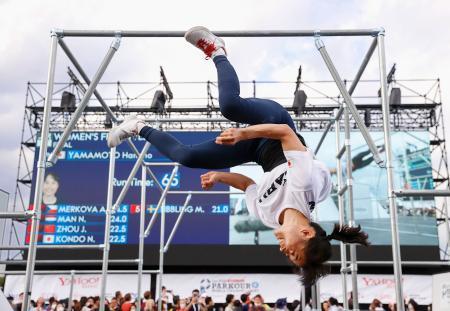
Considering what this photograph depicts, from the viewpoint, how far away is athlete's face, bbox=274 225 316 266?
280cm

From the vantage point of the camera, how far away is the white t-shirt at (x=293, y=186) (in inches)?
112

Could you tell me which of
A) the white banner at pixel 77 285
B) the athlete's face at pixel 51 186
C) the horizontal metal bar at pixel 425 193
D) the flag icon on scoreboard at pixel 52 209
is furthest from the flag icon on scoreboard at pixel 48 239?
the horizontal metal bar at pixel 425 193

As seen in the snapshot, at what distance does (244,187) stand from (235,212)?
10327mm

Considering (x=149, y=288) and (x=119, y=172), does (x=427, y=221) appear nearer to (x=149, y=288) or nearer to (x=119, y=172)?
(x=149, y=288)

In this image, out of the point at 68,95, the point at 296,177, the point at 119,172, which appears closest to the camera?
the point at 296,177

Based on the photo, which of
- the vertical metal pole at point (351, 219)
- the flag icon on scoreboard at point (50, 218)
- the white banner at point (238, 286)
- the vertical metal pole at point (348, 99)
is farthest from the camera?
the flag icon on scoreboard at point (50, 218)

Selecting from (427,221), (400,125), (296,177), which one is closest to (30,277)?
(296,177)

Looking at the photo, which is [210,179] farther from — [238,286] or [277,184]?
[238,286]

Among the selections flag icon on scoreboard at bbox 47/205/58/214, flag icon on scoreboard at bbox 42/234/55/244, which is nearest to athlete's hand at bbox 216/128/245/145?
flag icon on scoreboard at bbox 42/234/55/244

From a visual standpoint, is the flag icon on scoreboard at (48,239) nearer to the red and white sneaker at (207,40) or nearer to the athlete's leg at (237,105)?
the red and white sneaker at (207,40)

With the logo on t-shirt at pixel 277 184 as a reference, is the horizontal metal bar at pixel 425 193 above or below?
below

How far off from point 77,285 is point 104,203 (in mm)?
2341

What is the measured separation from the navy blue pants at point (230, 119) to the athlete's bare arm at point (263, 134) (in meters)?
0.32

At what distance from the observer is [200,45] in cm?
333
